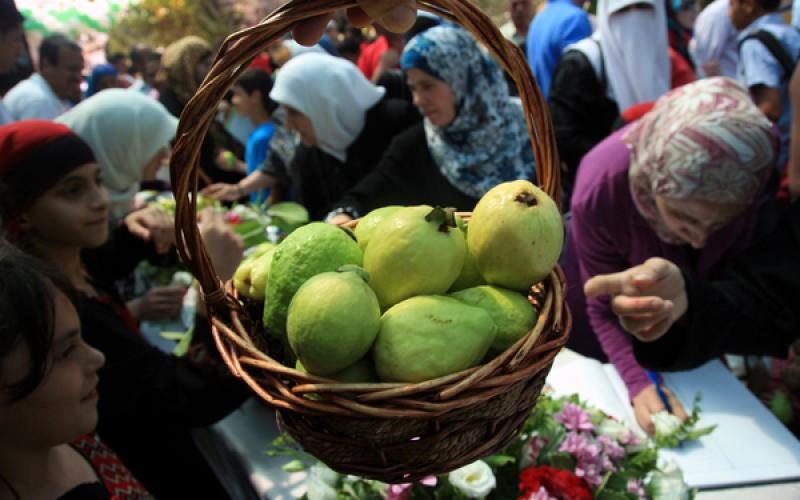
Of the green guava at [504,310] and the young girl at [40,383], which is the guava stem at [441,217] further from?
the young girl at [40,383]

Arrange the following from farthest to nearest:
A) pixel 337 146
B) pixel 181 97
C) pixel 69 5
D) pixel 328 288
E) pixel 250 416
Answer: pixel 69 5 < pixel 181 97 < pixel 337 146 < pixel 250 416 < pixel 328 288

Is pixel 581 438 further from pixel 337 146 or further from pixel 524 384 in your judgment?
pixel 337 146

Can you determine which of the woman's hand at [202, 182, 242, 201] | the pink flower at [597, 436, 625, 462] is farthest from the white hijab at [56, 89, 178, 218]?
the pink flower at [597, 436, 625, 462]

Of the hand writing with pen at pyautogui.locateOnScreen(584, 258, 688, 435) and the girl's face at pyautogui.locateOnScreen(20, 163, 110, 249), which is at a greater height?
the girl's face at pyautogui.locateOnScreen(20, 163, 110, 249)

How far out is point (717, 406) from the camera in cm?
163

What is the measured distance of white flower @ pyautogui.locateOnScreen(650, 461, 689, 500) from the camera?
117 centimetres

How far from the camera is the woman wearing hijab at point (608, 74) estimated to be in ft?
8.89

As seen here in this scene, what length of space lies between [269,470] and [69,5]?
10.5m

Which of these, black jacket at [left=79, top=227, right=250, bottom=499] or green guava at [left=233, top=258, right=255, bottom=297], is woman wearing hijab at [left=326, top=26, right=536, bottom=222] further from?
green guava at [left=233, top=258, right=255, bottom=297]

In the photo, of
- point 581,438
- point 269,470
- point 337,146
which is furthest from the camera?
point 337,146

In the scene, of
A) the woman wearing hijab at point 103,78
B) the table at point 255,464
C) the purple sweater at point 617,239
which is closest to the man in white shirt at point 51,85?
the woman wearing hijab at point 103,78

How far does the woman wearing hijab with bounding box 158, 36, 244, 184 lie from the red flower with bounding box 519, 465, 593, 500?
3748mm

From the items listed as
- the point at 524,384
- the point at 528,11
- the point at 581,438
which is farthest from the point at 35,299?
the point at 528,11

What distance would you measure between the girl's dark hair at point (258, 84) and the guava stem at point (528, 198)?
11.4 feet
